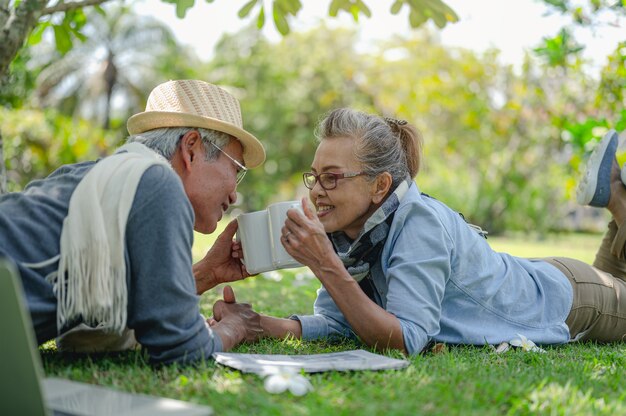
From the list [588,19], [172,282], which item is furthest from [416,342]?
[588,19]

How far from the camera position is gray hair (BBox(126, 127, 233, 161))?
9.95 feet

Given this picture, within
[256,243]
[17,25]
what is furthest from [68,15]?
[256,243]

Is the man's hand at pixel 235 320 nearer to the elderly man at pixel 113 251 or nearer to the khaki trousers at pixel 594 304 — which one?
the elderly man at pixel 113 251

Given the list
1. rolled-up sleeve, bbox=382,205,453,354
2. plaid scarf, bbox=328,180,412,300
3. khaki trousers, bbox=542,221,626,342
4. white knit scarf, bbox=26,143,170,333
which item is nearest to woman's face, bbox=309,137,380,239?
plaid scarf, bbox=328,180,412,300

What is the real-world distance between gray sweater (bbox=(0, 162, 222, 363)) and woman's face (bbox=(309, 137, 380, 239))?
0.99 m

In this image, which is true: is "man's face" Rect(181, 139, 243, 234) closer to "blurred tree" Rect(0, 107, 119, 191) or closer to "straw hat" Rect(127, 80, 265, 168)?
"straw hat" Rect(127, 80, 265, 168)

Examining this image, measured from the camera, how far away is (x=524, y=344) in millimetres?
3395

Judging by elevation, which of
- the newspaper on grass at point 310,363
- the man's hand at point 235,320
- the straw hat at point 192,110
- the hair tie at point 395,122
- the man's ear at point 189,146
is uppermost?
the straw hat at point 192,110

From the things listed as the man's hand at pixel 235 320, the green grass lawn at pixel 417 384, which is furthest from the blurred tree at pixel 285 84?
the green grass lawn at pixel 417 384

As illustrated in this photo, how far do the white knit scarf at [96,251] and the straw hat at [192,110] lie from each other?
0.66 m

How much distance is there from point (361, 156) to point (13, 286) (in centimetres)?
200

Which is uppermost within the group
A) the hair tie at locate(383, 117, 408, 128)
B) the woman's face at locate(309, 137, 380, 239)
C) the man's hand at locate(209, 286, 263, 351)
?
the hair tie at locate(383, 117, 408, 128)

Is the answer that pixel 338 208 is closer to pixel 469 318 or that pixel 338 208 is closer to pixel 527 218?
pixel 469 318

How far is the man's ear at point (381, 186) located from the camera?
3.39m
